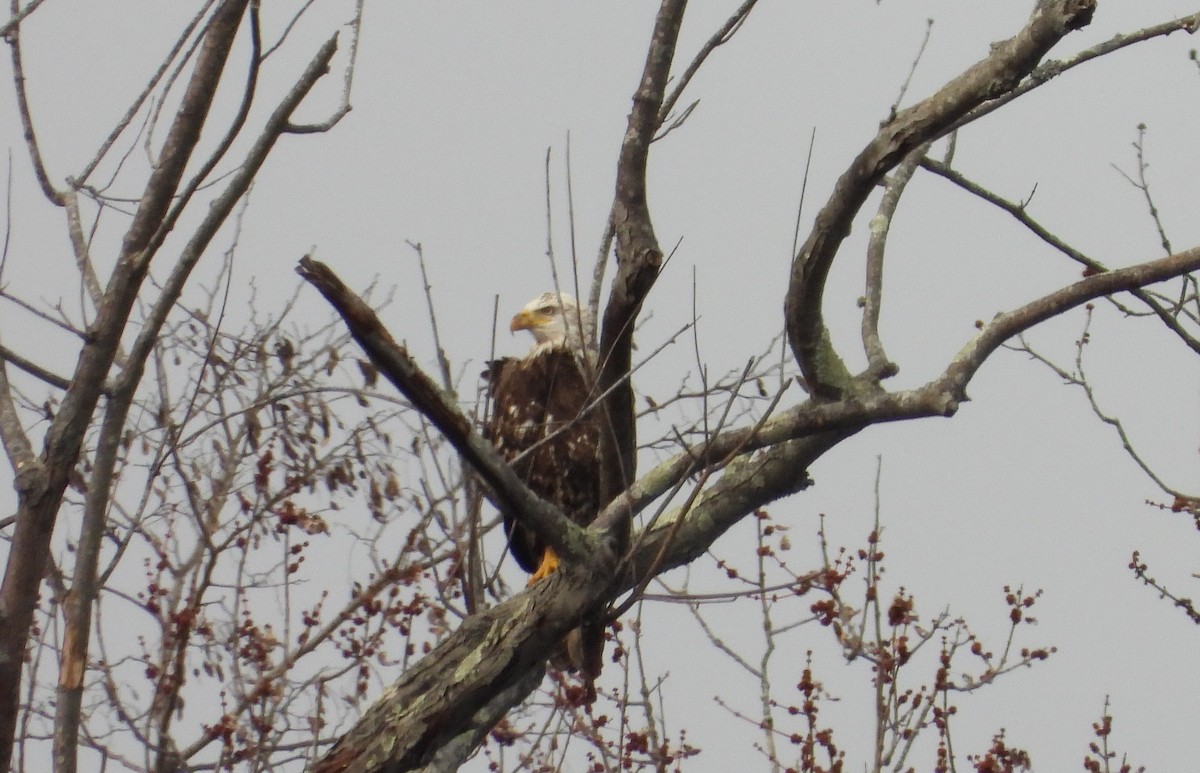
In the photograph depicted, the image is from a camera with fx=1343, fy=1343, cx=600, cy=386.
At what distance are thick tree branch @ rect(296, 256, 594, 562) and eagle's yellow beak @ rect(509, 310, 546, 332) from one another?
3473 millimetres

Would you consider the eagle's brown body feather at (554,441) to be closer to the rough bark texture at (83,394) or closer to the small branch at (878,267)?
the small branch at (878,267)

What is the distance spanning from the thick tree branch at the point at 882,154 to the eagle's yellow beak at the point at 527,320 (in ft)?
11.1

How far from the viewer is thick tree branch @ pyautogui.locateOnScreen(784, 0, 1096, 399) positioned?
7.82 feet

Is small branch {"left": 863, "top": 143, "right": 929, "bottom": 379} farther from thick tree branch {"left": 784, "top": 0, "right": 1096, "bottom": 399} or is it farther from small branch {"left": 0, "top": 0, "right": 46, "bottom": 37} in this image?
small branch {"left": 0, "top": 0, "right": 46, "bottom": 37}

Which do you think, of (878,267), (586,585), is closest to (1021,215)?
(878,267)

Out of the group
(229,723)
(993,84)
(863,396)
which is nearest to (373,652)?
(229,723)

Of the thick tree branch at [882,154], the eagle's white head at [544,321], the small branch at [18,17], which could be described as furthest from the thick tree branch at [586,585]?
the eagle's white head at [544,321]

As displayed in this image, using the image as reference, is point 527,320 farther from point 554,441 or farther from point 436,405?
point 436,405

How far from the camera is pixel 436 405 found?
2.35 metres

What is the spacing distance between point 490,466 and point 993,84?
3.84 feet

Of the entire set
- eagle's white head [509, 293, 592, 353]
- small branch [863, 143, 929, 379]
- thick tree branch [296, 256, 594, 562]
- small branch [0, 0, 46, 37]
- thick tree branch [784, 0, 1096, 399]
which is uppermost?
eagle's white head [509, 293, 592, 353]

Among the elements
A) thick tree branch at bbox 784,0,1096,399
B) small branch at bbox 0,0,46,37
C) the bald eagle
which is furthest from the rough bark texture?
the bald eagle

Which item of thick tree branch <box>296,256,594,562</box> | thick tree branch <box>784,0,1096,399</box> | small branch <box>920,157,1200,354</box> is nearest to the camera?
thick tree branch <box>296,256,594,562</box>

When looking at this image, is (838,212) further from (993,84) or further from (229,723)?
(229,723)
